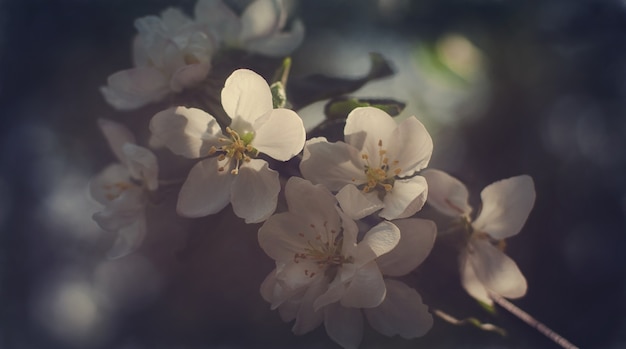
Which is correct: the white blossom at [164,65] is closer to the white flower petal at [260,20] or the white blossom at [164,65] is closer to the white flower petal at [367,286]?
the white flower petal at [260,20]

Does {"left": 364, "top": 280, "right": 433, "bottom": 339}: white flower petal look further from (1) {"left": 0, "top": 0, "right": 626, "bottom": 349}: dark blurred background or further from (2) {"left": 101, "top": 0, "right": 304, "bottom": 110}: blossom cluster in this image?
(2) {"left": 101, "top": 0, "right": 304, "bottom": 110}: blossom cluster

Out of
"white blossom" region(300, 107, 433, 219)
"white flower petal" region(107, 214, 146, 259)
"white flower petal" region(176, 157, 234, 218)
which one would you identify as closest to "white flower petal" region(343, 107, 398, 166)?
"white blossom" region(300, 107, 433, 219)

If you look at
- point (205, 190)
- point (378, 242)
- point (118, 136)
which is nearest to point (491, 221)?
point (378, 242)

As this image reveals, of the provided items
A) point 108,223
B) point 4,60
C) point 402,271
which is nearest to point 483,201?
point 402,271

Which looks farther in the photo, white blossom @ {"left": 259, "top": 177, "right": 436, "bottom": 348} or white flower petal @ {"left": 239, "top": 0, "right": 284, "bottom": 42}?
white flower petal @ {"left": 239, "top": 0, "right": 284, "bottom": 42}

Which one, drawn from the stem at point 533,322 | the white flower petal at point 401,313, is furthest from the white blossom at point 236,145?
the stem at point 533,322

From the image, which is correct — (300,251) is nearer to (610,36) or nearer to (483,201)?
(483,201)

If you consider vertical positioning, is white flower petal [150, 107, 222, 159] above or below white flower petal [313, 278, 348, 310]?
above

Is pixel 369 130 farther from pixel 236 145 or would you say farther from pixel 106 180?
pixel 106 180
